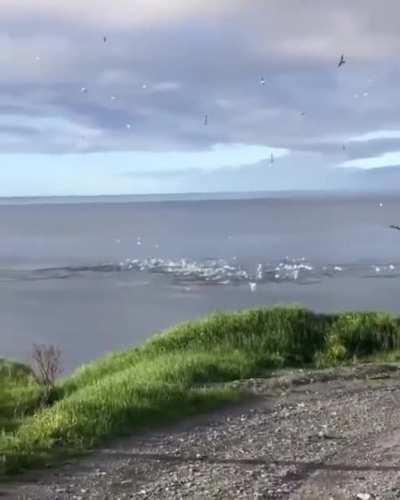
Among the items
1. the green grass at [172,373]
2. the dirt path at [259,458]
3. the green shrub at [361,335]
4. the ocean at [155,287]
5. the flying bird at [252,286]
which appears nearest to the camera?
the dirt path at [259,458]

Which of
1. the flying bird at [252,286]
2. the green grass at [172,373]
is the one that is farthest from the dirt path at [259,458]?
the flying bird at [252,286]

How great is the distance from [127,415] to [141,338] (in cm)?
1570

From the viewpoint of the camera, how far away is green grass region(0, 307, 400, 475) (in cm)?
859

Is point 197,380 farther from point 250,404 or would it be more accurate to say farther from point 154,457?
point 154,457

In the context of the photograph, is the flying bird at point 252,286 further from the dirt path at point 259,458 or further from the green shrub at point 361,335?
the dirt path at point 259,458

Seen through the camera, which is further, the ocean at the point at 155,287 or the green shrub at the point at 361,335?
the ocean at the point at 155,287

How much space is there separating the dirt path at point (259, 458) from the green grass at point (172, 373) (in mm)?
336

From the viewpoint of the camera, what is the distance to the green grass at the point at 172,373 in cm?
859

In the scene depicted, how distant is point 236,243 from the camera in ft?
239

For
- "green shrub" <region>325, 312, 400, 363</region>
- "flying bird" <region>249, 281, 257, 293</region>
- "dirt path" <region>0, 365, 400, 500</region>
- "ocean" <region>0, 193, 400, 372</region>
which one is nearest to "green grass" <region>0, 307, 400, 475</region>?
"green shrub" <region>325, 312, 400, 363</region>

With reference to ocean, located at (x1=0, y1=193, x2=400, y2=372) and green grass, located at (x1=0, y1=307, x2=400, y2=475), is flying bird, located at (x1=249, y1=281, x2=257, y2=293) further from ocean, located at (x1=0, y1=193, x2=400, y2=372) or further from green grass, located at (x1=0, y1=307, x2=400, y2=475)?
green grass, located at (x1=0, y1=307, x2=400, y2=475)

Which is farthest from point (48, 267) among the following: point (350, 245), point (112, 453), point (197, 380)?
point (112, 453)

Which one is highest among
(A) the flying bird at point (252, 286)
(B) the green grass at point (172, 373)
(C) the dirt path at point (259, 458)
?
(A) the flying bird at point (252, 286)

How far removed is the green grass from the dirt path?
34 cm
